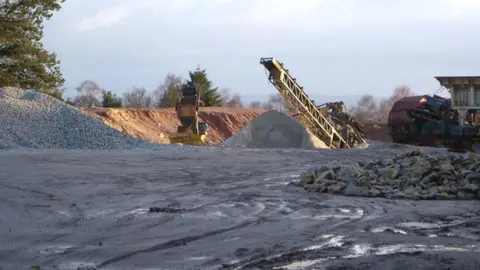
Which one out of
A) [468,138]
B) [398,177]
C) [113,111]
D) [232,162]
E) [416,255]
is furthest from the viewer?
[113,111]

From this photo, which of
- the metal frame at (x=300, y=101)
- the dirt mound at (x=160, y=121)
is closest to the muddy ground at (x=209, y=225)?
the metal frame at (x=300, y=101)

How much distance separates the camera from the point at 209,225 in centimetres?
1012

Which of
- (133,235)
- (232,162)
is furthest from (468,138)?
(133,235)

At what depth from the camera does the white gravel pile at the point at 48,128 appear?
25.2 m

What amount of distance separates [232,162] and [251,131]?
34.8 feet

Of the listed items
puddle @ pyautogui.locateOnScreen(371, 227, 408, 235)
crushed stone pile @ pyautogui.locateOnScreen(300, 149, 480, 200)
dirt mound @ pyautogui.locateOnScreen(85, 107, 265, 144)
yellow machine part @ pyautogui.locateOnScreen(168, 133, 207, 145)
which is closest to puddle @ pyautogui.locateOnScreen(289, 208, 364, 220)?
puddle @ pyautogui.locateOnScreen(371, 227, 408, 235)

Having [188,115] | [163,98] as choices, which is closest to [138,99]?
[163,98]

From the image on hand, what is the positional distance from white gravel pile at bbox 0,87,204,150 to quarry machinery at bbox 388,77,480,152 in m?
11.2

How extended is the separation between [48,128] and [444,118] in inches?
648

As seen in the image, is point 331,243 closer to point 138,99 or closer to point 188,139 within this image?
point 188,139

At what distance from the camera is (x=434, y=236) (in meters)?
9.41

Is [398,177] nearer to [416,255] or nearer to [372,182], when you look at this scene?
[372,182]

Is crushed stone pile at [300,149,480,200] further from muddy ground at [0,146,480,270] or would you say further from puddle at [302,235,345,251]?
puddle at [302,235,345,251]

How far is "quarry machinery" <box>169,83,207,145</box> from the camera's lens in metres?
31.7
